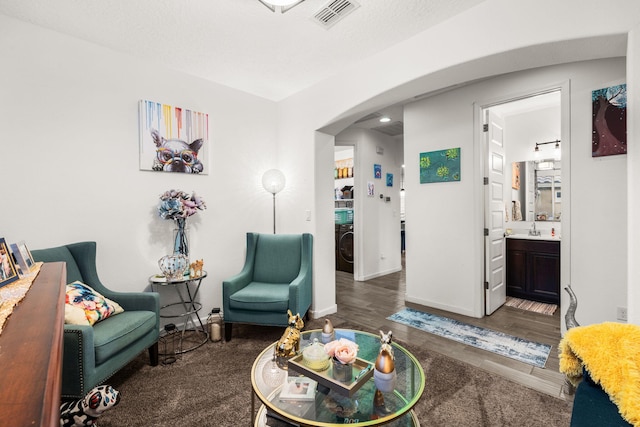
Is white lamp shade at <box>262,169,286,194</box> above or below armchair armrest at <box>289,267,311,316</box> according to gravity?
above

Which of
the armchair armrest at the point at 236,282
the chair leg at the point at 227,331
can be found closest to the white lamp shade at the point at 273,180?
the armchair armrest at the point at 236,282

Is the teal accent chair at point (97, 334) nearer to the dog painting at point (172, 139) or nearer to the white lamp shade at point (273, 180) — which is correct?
the dog painting at point (172, 139)

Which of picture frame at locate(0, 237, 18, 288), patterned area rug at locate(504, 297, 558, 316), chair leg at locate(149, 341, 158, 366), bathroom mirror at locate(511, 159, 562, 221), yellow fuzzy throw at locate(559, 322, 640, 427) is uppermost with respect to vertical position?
bathroom mirror at locate(511, 159, 562, 221)

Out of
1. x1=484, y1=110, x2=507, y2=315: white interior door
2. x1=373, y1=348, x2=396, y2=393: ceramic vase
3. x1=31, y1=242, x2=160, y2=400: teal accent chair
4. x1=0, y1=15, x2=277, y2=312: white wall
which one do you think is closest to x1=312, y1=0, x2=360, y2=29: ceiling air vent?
x1=0, y1=15, x2=277, y2=312: white wall

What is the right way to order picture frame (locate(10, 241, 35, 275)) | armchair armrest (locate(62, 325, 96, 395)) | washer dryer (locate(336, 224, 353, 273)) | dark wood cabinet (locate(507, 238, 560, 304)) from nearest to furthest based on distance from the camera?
picture frame (locate(10, 241, 35, 275)), armchair armrest (locate(62, 325, 96, 395)), dark wood cabinet (locate(507, 238, 560, 304)), washer dryer (locate(336, 224, 353, 273))

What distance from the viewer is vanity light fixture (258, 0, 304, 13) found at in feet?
6.11

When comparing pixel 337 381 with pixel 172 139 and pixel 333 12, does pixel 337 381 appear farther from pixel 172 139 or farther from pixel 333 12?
pixel 172 139

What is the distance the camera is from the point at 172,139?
9.39 feet

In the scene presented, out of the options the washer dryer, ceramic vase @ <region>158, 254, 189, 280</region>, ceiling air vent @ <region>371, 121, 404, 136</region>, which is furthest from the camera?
the washer dryer

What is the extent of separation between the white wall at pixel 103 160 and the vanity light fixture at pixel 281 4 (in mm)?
1376

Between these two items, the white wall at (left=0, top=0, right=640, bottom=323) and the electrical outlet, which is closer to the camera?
the white wall at (left=0, top=0, right=640, bottom=323)

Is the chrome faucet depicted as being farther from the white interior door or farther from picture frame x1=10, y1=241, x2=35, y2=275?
picture frame x1=10, y1=241, x2=35, y2=275

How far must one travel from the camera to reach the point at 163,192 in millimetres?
2818

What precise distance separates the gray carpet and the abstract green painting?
1.96 metres
